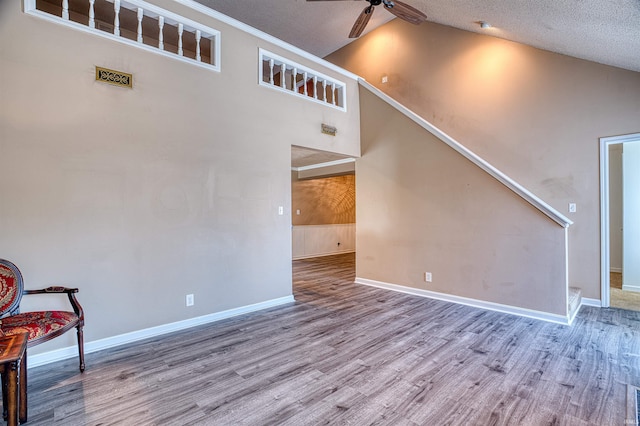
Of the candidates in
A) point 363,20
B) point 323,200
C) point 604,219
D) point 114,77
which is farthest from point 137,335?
point 323,200

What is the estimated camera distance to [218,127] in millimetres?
3502

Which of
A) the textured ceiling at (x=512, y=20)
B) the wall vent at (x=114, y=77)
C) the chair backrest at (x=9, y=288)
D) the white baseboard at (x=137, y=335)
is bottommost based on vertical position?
the white baseboard at (x=137, y=335)

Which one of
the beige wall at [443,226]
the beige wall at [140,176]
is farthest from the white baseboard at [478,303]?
the beige wall at [140,176]

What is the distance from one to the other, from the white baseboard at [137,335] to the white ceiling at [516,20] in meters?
4.45

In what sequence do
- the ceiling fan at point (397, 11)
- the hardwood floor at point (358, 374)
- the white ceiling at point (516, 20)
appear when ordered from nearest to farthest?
the hardwood floor at point (358, 374) → the white ceiling at point (516, 20) → the ceiling fan at point (397, 11)

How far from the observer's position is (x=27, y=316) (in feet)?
7.25

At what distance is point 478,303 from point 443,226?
1100mm

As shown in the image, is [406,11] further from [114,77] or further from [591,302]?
[591,302]

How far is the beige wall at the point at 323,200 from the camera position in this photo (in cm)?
903

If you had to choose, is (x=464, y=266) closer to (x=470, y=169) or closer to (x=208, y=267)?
(x=470, y=169)

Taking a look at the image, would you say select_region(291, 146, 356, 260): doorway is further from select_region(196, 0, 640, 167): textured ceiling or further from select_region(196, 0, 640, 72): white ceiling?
select_region(196, 0, 640, 72): white ceiling

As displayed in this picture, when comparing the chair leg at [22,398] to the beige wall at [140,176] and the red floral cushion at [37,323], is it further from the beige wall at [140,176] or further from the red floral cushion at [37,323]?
the beige wall at [140,176]

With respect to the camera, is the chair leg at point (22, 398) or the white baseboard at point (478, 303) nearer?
the chair leg at point (22, 398)

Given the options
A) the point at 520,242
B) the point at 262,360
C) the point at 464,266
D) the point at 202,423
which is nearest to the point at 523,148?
the point at 520,242
